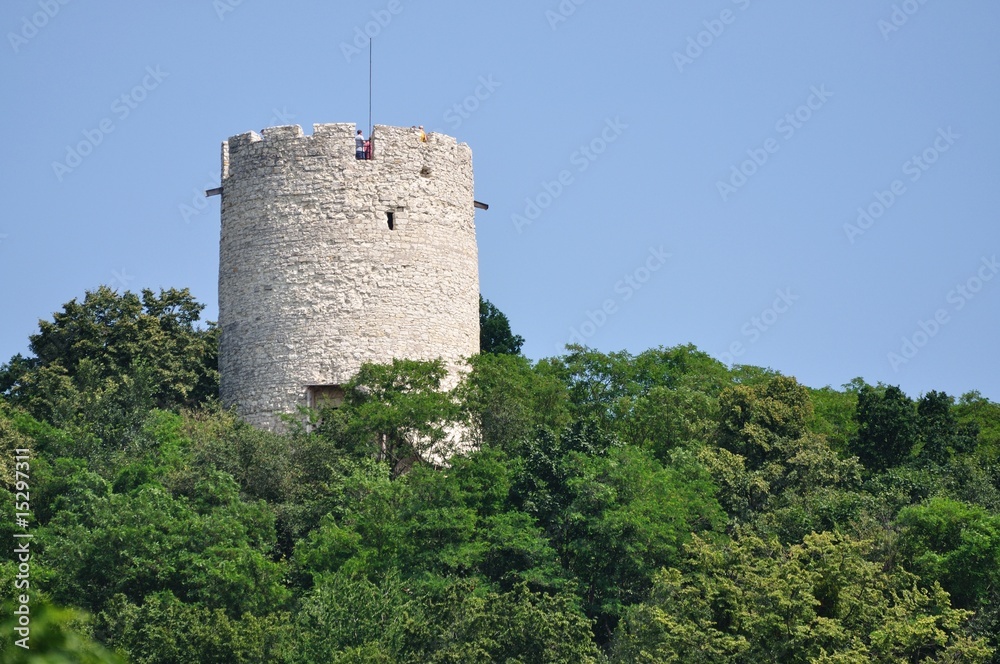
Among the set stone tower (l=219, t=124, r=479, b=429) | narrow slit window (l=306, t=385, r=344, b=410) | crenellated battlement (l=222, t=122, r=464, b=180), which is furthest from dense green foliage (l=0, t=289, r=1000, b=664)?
crenellated battlement (l=222, t=122, r=464, b=180)

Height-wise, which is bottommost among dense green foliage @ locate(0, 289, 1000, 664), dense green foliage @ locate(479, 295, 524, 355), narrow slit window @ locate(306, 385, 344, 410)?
dense green foliage @ locate(0, 289, 1000, 664)

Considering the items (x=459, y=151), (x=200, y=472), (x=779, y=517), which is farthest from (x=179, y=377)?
(x=779, y=517)

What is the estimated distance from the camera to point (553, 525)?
25.1m

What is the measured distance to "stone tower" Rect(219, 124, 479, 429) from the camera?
93.1ft

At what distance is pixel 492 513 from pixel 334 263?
552cm

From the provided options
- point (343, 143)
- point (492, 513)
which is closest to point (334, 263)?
point (343, 143)

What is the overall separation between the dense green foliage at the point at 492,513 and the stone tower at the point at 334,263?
77 cm

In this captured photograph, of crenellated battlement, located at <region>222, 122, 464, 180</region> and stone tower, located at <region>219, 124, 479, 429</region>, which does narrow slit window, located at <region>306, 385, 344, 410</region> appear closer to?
stone tower, located at <region>219, 124, 479, 429</region>

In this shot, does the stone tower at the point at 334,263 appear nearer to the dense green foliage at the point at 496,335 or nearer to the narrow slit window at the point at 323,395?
the narrow slit window at the point at 323,395

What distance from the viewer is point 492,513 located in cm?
2544

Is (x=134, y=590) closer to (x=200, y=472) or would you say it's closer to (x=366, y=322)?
(x=200, y=472)

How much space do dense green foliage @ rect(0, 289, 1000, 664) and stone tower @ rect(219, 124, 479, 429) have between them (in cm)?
77

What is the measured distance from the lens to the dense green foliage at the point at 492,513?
835 inches

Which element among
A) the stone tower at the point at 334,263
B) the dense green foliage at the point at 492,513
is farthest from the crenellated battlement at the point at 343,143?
the dense green foliage at the point at 492,513
